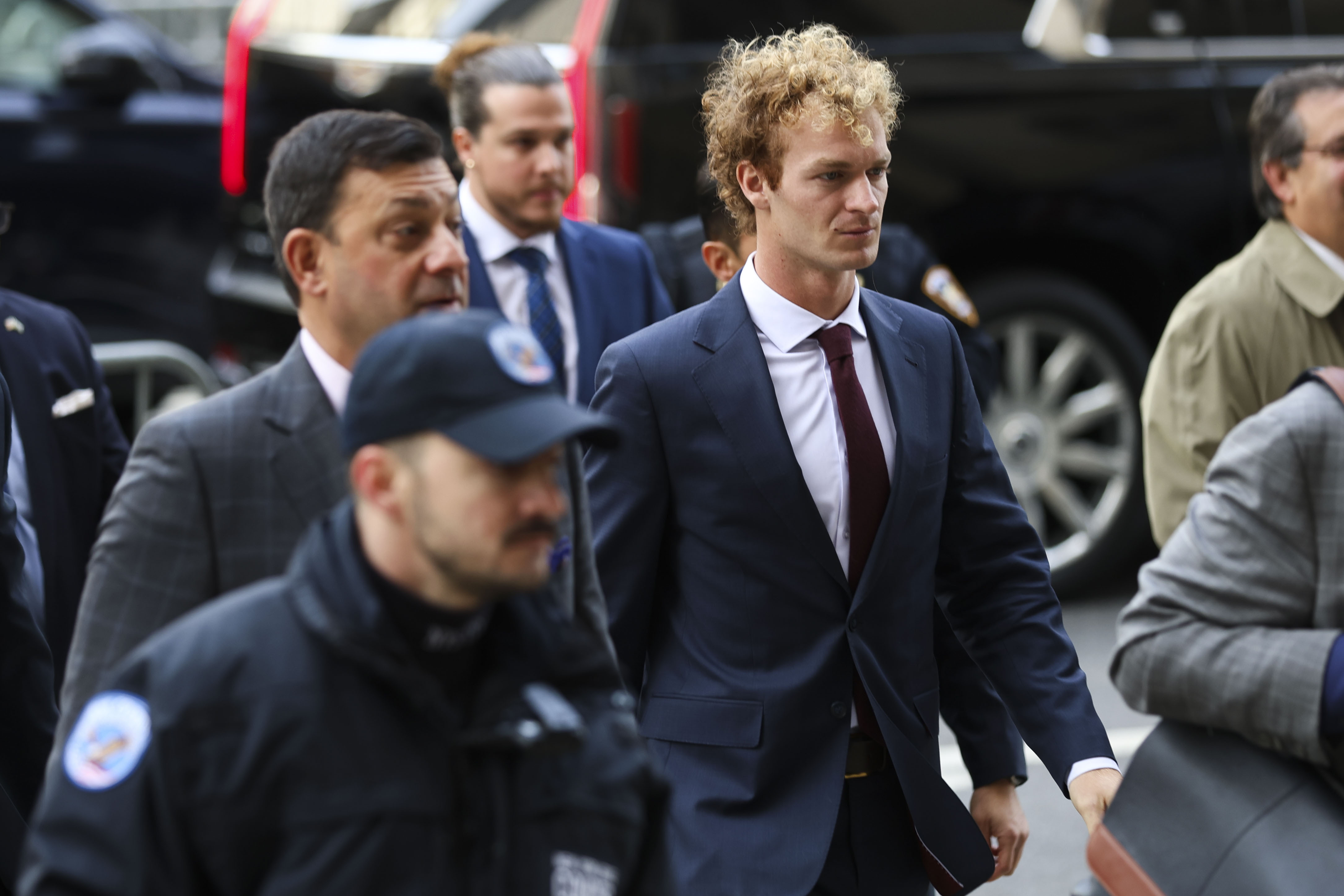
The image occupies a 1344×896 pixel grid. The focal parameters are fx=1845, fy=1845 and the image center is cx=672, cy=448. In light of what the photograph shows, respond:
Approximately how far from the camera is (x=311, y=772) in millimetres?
1839

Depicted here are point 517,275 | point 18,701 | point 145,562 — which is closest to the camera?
point 145,562

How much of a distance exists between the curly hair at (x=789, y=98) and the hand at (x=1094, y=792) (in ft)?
3.60

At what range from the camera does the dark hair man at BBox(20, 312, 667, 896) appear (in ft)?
6.01

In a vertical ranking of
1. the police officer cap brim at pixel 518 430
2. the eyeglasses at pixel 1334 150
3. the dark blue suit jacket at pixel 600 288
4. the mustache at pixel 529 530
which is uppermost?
the eyeglasses at pixel 1334 150

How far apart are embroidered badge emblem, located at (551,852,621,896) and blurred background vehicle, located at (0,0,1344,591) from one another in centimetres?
411

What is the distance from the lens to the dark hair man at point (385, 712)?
183 cm

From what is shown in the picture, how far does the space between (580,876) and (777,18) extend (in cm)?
462

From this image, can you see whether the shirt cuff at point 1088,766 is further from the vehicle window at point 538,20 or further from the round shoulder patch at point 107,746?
the vehicle window at point 538,20

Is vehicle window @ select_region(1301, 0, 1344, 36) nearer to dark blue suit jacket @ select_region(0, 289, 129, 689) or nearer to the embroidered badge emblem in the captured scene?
dark blue suit jacket @ select_region(0, 289, 129, 689)

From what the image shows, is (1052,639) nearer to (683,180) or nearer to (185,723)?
(185,723)

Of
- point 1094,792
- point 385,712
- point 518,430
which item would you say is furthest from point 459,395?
point 1094,792

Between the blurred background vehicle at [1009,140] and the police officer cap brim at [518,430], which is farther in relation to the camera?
the blurred background vehicle at [1009,140]

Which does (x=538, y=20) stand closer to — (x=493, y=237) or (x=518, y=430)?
(x=493, y=237)

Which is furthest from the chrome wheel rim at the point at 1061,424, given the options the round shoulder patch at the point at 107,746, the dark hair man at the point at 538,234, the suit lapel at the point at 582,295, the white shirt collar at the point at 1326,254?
the round shoulder patch at the point at 107,746
